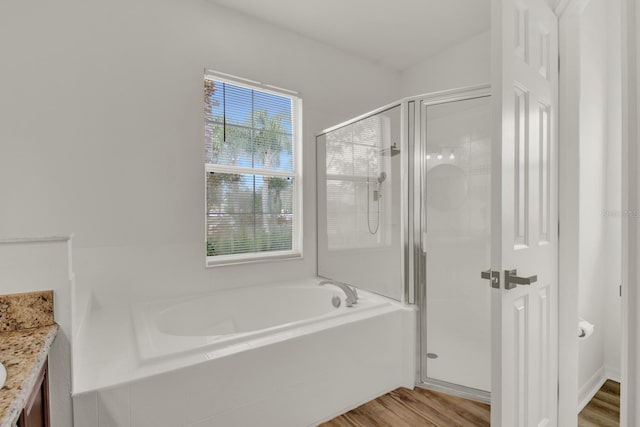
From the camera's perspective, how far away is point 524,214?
4.35 ft

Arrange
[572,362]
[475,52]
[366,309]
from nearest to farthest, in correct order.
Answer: [572,362]
[366,309]
[475,52]

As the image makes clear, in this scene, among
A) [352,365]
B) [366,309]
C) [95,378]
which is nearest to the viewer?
[95,378]

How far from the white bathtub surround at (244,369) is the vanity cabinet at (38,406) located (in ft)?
0.56

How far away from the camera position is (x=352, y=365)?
1.88 m

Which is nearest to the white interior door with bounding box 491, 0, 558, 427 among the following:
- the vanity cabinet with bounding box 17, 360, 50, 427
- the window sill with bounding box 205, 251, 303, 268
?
the vanity cabinet with bounding box 17, 360, 50, 427

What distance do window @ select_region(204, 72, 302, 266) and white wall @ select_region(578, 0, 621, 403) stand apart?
2018mm

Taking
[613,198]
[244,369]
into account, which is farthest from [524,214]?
[244,369]

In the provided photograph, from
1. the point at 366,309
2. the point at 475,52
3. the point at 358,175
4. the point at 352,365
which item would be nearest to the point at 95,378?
the point at 352,365

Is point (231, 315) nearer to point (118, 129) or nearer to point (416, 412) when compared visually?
point (416, 412)

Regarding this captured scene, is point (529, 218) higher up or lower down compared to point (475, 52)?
lower down

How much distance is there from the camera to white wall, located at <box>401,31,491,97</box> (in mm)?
2789

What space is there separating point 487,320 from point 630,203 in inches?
55.2

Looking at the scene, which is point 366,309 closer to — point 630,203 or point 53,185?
point 630,203

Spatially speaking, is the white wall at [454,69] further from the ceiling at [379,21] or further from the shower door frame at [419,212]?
the shower door frame at [419,212]
